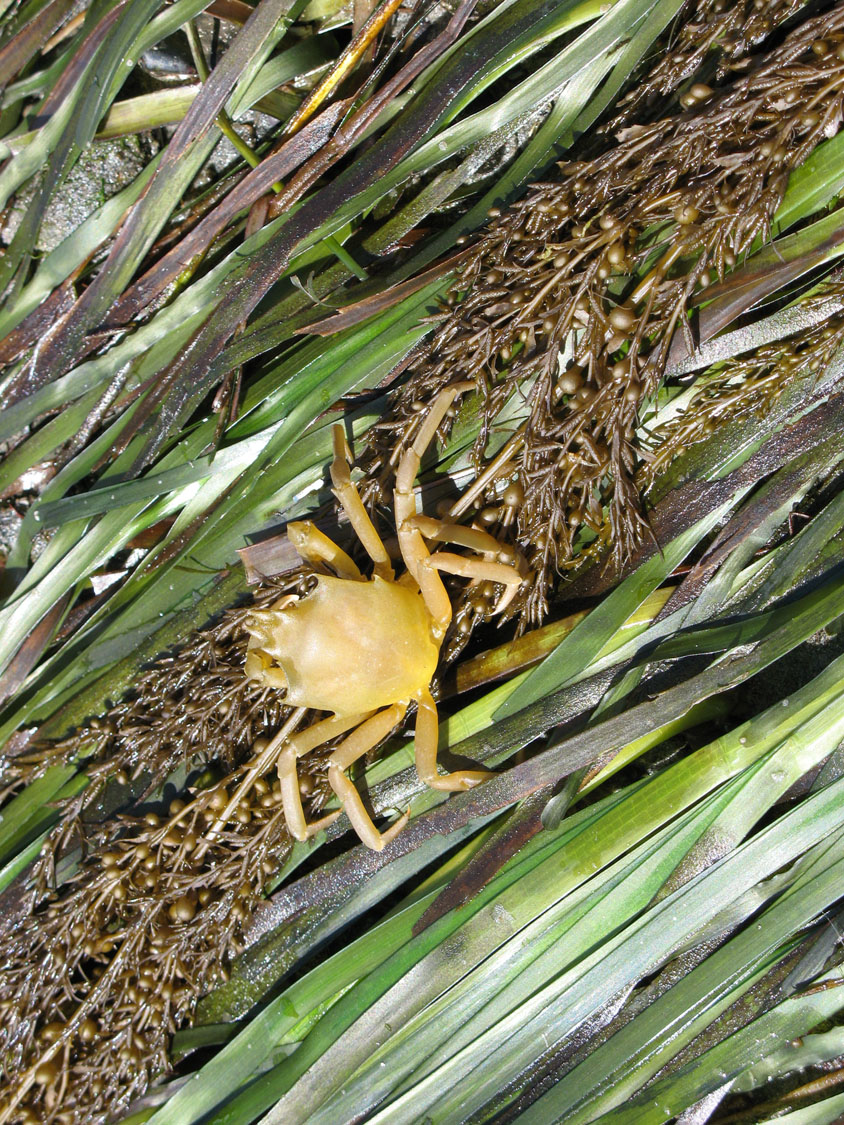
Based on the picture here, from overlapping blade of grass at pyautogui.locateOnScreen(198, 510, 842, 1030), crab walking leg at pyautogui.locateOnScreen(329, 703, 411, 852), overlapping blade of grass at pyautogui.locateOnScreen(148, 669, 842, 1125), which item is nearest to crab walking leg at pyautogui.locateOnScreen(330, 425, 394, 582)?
crab walking leg at pyautogui.locateOnScreen(329, 703, 411, 852)

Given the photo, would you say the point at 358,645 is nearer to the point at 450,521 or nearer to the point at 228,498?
the point at 450,521

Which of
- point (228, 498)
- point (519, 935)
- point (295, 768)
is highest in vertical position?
point (228, 498)

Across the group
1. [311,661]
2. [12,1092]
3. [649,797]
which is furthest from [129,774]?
[649,797]

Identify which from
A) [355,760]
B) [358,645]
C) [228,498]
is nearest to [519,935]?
[355,760]

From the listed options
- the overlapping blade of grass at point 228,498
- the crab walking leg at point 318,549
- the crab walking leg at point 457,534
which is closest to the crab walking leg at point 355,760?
the crab walking leg at point 318,549

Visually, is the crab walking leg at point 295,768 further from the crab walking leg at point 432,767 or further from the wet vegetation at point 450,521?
the crab walking leg at point 432,767

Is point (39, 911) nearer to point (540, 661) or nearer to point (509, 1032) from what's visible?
point (509, 1032)
